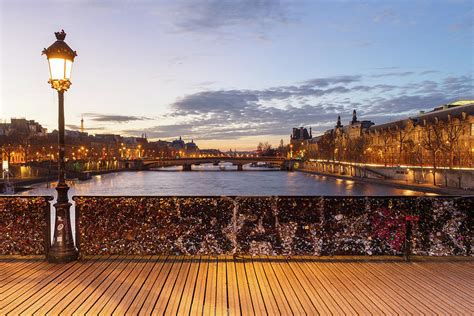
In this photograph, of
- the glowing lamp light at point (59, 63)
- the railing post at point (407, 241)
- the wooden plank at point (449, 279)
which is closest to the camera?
the wooden plank at point (449, 279)

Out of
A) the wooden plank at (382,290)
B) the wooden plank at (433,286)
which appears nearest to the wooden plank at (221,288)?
the wooden plank at (382,290)

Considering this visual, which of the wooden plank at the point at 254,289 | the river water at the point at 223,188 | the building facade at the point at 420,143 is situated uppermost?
the building facade at the point at 420,143

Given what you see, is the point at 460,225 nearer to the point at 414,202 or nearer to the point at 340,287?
the point at 414,202

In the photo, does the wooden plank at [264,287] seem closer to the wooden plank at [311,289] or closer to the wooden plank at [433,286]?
the wooden plank at [311,289]

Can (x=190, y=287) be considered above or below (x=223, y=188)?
above

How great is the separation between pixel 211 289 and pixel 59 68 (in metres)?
6.58

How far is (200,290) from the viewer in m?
8.26

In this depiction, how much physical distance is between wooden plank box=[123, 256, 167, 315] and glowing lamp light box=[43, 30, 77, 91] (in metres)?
4.91

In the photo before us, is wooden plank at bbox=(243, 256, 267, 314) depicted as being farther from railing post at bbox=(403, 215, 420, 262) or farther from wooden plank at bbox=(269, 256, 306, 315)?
railing post at bbox=(403, 215, 420, 262)

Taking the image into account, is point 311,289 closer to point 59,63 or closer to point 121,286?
point 121,286

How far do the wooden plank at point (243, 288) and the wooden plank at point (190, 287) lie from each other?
0.85m

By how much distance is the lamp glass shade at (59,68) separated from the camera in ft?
35.6

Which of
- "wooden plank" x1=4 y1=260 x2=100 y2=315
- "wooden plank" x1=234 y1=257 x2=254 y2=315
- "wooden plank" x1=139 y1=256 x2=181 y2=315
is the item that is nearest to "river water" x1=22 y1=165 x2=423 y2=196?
"wooden plank" x1=234 y1=257 x2=254 y2=315

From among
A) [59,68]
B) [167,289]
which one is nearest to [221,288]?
[167,289]
